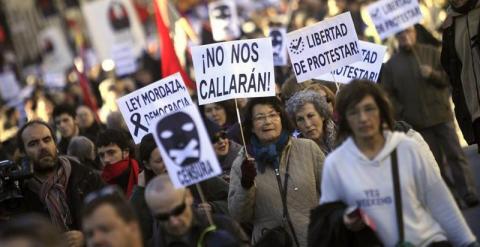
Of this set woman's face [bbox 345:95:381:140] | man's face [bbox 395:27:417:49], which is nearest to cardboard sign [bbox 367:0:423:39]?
man's face [bbox 395:27:417:49]

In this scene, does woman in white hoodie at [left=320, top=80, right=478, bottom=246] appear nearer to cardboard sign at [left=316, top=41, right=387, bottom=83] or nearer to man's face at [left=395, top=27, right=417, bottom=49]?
cardboard sign at [left=316, top=41, right=387, bottom=83]

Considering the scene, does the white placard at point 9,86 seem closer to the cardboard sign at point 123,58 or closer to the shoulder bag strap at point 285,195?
the cardboard sign at point 123,58

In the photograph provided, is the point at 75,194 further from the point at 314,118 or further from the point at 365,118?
the point at 365,118

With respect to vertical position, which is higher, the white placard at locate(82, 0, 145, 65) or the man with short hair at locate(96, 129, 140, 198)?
the white placard at locate(82, 0, 145, 65)

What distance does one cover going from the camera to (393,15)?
45.6 ft

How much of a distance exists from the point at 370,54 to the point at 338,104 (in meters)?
4.14

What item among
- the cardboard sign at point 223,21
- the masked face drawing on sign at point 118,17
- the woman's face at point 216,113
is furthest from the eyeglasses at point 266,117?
the masked face drawing on sign at point 118,17

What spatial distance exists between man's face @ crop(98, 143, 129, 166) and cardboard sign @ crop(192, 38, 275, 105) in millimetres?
875

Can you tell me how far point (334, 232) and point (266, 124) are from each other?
2.27 m

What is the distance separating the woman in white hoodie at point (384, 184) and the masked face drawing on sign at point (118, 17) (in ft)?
60.9

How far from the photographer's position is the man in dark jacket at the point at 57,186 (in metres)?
9.12

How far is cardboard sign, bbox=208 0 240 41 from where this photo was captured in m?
18.4

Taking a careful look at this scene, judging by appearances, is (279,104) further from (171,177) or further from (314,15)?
(314,15)

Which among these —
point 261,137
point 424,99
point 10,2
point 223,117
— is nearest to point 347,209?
point 261,137
